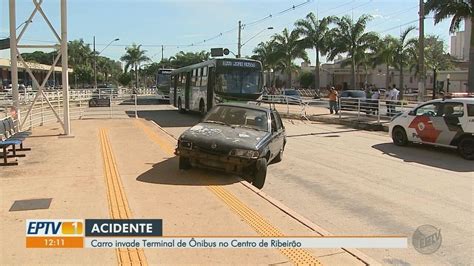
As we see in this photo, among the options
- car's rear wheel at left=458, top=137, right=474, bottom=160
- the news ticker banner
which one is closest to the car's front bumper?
the news ticker banner

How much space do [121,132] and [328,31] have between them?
140 feet

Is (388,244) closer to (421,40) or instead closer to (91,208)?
(91,208)

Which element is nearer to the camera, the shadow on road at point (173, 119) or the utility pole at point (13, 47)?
the utility pole at point (13, 47)

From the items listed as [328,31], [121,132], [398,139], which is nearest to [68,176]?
[121,132]

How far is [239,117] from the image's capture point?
1037cm

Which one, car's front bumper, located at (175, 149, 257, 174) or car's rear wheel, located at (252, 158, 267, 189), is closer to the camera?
car's front bumper, located at (175, 149, 257, 174)

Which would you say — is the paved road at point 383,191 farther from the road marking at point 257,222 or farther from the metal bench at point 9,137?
the metal bench at point 9,137

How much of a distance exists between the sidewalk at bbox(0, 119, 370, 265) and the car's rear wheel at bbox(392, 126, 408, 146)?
7672 millimetres

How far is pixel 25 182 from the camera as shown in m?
8.42

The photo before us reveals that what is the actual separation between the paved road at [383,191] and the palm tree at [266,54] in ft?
171

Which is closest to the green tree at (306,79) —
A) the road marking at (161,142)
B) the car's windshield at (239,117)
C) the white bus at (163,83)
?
the white bus at (163,83)

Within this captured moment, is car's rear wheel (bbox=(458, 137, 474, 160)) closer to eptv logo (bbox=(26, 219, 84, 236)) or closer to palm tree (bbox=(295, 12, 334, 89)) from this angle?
eptv logo (bbox=(26, 219, 84, 236))

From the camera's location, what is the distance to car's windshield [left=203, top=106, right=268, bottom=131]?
10.2m

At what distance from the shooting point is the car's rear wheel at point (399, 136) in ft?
49.8
